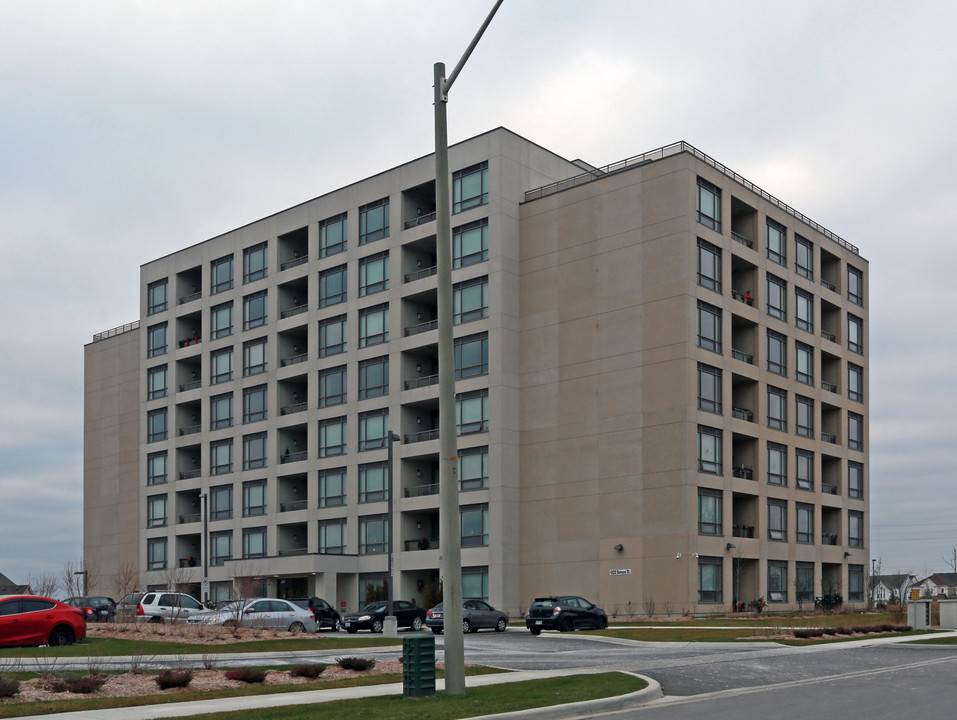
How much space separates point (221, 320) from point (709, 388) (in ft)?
127

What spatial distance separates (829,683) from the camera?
2088 centimetres

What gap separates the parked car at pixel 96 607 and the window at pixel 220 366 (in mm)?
32470

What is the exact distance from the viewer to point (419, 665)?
18.2 meters

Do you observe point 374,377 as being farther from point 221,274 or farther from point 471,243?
point 221,274

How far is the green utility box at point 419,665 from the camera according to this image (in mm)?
18125

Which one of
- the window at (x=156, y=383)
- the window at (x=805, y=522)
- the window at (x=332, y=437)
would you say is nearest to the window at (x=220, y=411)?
the window at (x=156, y=383)

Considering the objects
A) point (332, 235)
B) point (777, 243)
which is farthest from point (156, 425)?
point (777, 243)

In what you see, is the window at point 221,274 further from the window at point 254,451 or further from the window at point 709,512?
the window at point 709,512

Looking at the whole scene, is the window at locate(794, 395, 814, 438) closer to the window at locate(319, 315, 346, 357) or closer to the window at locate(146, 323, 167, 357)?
the window at locate(319, 315, 346, 357)

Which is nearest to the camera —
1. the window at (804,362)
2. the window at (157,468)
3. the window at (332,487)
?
the window at (804,362)

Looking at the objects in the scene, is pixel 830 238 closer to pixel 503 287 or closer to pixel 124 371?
pixel 503 287

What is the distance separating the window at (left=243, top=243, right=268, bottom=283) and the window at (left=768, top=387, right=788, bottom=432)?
35920 millimetres

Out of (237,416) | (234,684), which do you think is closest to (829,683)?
(234,684)

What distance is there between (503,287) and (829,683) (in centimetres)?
4554
